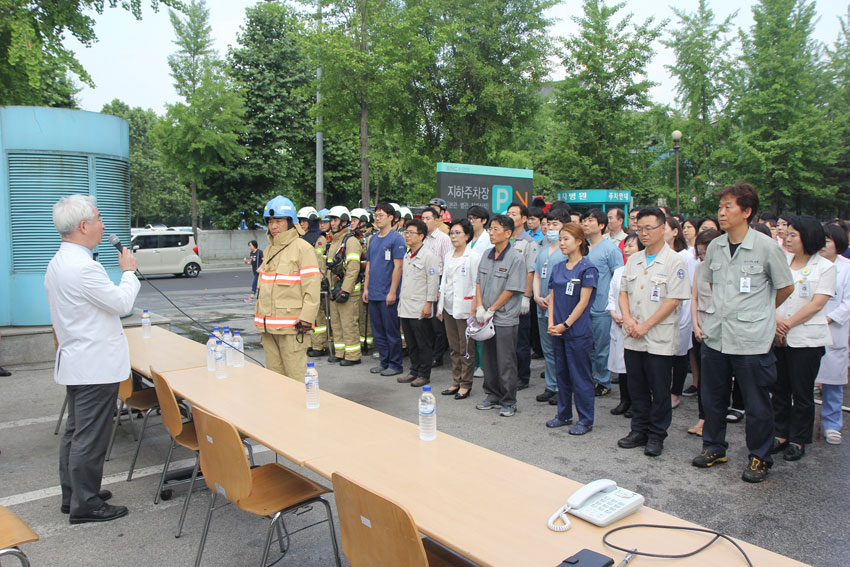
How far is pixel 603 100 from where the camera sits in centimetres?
2559

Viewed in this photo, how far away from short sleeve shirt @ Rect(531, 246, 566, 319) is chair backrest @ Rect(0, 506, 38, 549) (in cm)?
503

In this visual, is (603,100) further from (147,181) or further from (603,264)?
(147,181)

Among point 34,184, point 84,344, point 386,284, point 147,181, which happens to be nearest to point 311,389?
point 84,344

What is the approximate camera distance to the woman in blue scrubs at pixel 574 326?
17.6ft

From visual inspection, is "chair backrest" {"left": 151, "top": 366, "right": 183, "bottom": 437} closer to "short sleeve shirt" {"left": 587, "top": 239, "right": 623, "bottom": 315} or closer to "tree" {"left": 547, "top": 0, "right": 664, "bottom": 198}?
"short sleeve shirt" {"left": 587, "top": 239, "right": 623, "bottom": 315}

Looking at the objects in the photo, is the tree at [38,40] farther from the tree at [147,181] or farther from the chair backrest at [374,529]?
the tree at [147,181]

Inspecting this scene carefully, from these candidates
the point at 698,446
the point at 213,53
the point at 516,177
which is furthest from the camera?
the point at 213,53

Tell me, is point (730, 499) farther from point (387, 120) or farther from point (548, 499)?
point (387, 120)

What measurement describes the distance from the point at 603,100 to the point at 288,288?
23.7 m

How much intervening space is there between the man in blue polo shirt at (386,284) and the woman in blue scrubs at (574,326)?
2724mm

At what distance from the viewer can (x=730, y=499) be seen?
4105mm

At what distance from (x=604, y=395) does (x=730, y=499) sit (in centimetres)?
280

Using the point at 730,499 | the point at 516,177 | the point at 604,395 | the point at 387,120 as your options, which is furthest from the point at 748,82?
the point at 730,499

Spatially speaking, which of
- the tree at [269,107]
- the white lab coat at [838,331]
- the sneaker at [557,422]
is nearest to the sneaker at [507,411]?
the sneaker at [557,422]
